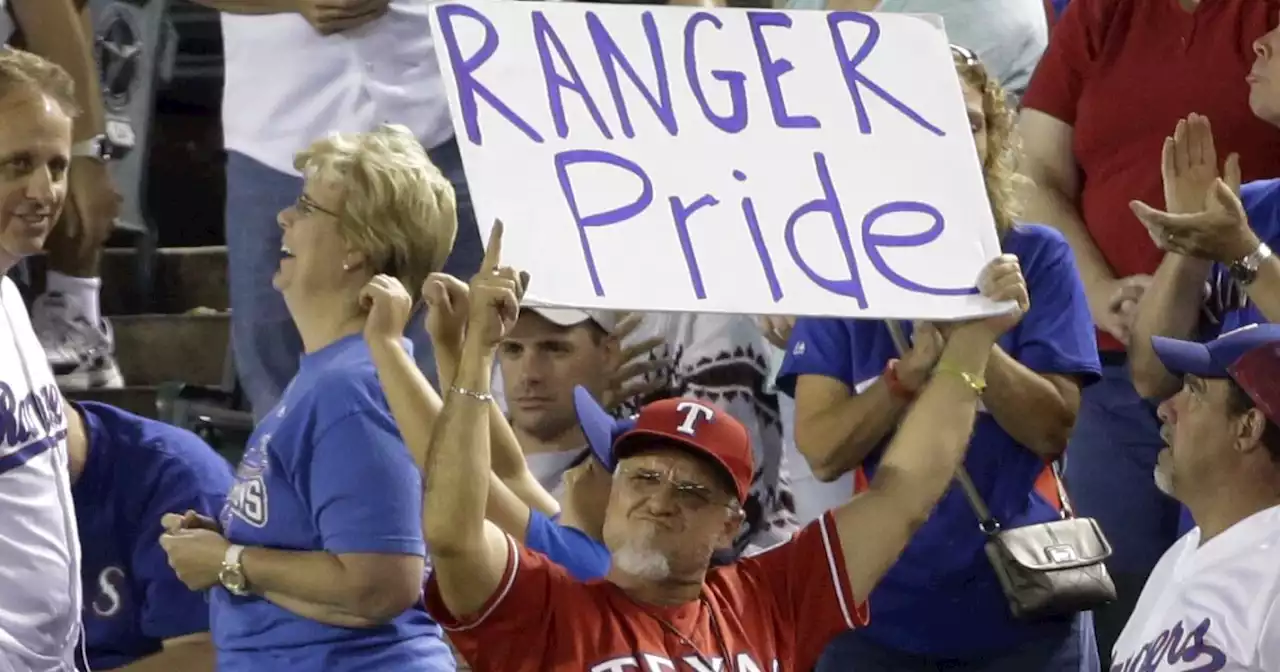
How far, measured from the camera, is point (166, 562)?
303 centimetres

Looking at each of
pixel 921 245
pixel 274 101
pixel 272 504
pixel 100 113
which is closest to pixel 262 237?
pixel 274 101

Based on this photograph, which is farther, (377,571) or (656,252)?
(377,571)

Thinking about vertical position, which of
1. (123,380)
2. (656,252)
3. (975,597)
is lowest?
(123,380)

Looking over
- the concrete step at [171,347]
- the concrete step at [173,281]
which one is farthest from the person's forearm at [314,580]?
the concrete step at [173,281]

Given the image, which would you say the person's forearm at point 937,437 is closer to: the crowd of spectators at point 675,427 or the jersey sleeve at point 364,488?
the crowd of spectators at point 675,427

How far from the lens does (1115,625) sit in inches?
149

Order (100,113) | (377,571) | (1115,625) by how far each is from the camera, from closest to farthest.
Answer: (377,571), (1115,625), (100,113)

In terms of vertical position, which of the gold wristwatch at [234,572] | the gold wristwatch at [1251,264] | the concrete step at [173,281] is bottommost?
the concrete step at [173,281]

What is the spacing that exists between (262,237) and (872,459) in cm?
145

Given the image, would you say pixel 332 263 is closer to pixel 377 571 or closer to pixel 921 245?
pixel 377 571

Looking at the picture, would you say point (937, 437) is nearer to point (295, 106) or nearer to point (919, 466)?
point (919, 466)

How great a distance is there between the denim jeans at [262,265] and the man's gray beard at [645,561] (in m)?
1.38

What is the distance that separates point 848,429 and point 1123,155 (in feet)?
3.03

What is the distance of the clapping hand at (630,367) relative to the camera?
384cm
